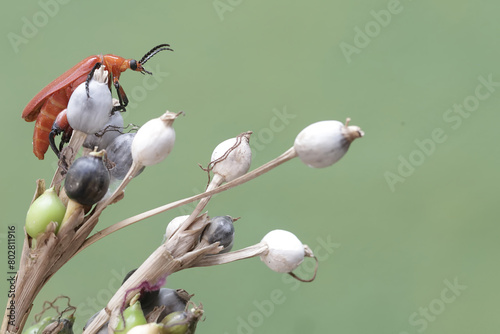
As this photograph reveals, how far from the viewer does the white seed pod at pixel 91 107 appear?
0.49 metres

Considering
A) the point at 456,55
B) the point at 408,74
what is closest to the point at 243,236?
the point at 408,74

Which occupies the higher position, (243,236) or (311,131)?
(243,236)

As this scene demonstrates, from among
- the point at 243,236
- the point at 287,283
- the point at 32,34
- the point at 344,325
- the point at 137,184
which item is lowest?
the point at 344,325

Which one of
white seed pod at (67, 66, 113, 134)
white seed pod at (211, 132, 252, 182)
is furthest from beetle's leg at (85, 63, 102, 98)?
white seed pod at (211, 132, 252, 182)

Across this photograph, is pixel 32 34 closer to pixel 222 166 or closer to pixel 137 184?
pixel 137 184

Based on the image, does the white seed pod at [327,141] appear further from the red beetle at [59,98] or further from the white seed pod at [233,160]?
the red beetle at [59,98]

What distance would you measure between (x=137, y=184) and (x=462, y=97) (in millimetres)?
714

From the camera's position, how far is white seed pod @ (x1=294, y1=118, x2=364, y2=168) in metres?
0.44

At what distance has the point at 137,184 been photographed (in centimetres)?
133

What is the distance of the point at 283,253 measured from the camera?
0.50 meters

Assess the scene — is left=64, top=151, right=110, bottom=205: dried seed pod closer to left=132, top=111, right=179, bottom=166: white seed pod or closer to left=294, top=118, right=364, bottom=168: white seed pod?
left=132, top=111, right=179, bottom=166: white seed pod

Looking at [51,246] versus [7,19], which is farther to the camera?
[7,19]

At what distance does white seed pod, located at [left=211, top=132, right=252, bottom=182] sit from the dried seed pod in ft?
0.30

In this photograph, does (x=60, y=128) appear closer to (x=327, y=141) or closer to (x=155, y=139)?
(x=155, y=139)
